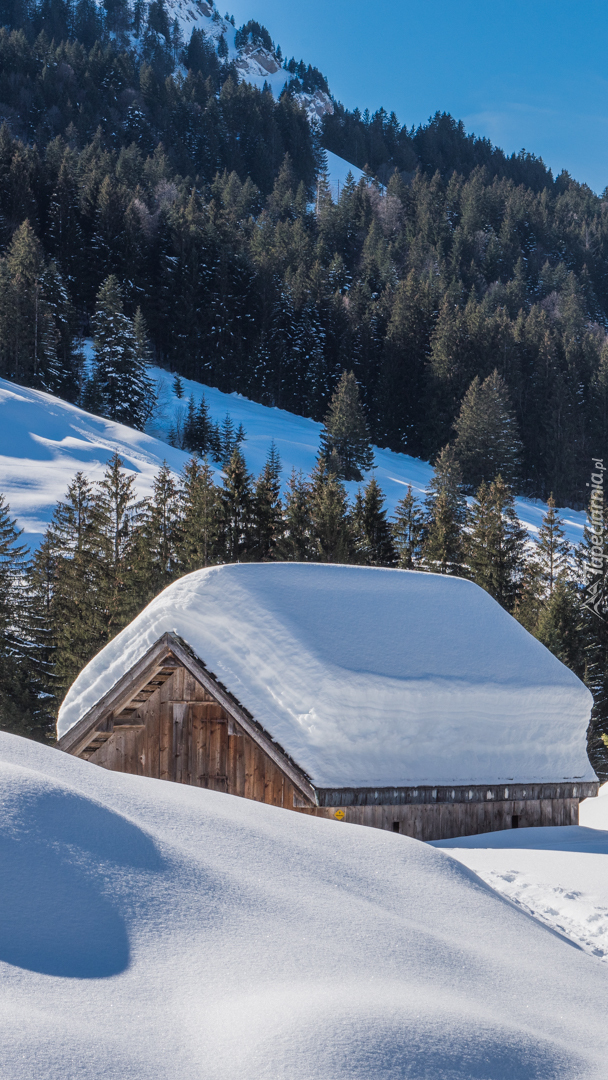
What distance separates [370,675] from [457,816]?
279 cm

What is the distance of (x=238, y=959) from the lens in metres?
4.39

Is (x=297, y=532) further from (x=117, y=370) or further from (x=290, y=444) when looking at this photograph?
(x=117, y=370)

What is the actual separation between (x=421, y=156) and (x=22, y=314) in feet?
458

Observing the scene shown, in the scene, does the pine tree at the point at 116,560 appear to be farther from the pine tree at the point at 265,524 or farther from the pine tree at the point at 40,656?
the pine tree at the point at 265,524

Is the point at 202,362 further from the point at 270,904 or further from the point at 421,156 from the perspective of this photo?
the point at 421,156

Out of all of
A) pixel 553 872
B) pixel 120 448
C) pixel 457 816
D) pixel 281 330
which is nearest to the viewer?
pixel 553 872

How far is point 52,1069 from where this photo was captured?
3170 millimetres

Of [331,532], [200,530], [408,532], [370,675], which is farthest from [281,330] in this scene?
[370,675]

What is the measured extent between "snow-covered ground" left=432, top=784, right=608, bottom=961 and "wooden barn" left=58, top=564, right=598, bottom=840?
53 cm

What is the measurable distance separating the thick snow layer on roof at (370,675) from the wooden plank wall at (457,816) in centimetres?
49

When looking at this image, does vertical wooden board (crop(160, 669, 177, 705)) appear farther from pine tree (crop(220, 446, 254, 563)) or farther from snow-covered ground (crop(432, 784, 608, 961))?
pine tree (crop(220, 446, 254, 563))

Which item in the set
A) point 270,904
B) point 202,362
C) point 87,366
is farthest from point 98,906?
point 202,362

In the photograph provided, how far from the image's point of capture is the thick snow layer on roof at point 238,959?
3.53m

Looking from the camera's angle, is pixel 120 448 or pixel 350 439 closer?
pixel 120 448
